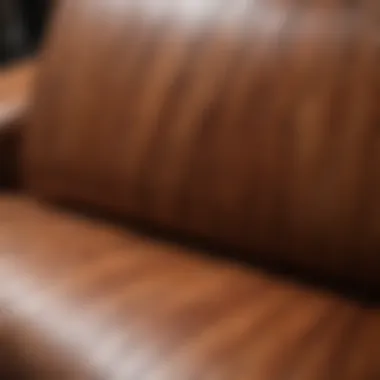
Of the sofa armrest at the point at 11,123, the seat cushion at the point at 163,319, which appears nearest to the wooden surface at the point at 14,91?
the sofa armrest at the point at 11,123

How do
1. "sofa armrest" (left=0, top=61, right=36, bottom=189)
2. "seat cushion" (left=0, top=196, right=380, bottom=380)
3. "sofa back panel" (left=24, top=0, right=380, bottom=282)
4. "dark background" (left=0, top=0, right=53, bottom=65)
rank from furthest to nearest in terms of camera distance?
"dark background" (left=0, top=0, right=53, bottom=65)
"sofa armrest" (left=0, top=61, right=36, bottom=189)
"sofa back panel" (left=24, top=0, right=380, bottom=282)
"seat cushion" (left=0, top=196, right=380, bottom=380)

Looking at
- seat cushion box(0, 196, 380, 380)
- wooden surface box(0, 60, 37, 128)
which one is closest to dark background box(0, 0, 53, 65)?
wooden surface box(0, 60, 37, 128)

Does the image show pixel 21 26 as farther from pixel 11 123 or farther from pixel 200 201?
pixel 200 201

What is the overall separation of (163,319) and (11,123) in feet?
1.76

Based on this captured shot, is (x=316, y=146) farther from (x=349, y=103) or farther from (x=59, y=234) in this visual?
Answer: (x=59, y=234)

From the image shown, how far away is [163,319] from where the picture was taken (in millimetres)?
953

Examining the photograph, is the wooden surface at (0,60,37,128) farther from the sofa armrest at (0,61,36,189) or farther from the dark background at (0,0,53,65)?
the dark background at (0,0,53,65)

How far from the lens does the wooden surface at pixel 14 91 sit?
4.44 feet

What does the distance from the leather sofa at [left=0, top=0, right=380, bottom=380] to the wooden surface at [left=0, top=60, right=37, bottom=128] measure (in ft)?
0.08

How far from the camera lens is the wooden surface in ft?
4.44

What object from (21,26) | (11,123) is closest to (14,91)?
(11,123)

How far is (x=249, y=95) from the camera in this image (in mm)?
1100

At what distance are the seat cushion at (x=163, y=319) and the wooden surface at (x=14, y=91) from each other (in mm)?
257

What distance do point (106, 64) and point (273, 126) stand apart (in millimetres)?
315
